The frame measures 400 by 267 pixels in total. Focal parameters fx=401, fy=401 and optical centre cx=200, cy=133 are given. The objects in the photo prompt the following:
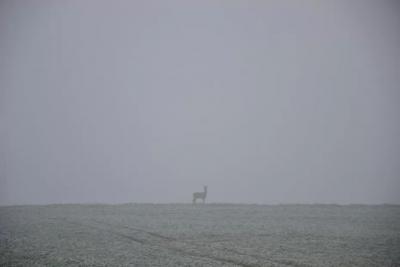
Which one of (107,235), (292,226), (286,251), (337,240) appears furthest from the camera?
(292,226)

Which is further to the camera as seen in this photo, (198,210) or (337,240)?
(198,210)

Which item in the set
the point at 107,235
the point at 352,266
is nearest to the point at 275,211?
the point at 107,235

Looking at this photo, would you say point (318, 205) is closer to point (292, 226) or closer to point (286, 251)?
point (292, 226)

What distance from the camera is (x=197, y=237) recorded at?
52.5 ft

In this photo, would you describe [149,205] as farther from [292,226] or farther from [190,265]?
[190,265]

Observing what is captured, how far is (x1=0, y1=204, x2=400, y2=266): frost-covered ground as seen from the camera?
12.0m

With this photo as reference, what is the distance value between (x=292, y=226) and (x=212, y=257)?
7897 millimetres

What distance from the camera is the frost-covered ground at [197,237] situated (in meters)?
12.0

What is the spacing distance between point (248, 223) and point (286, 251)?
7.16 meters

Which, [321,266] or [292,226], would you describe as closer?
[321,266]

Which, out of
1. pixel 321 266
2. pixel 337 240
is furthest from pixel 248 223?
pixel 321 266

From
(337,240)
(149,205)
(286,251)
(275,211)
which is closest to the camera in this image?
(286,251)

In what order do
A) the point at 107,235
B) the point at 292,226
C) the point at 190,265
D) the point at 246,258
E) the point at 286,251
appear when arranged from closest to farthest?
the point at 190,265
the point at 246,258
the point at 286,251
the point at 107,235
the point at 292,226

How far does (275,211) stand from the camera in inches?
1030
